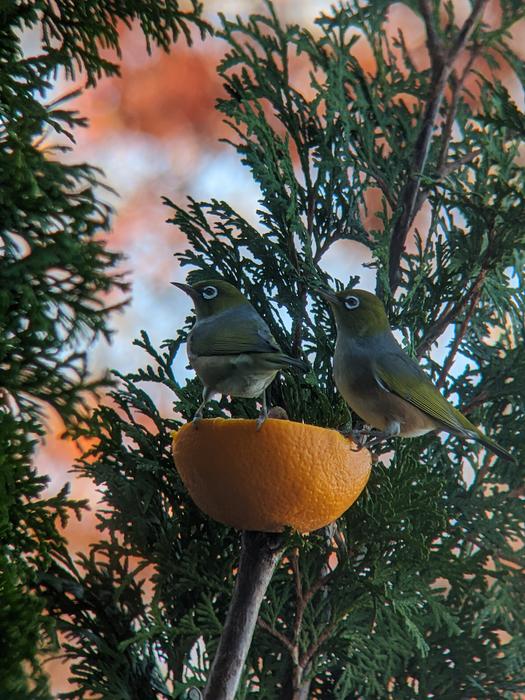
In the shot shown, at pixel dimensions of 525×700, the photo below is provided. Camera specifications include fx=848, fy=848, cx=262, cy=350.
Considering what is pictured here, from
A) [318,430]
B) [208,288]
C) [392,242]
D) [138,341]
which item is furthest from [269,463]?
[392,242]

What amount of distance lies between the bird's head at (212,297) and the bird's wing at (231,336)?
20 mm

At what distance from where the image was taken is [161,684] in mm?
989

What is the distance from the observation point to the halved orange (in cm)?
74

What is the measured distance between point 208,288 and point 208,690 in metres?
0.39

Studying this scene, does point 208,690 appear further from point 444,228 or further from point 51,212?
point 444,228

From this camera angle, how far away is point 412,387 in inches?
34.2

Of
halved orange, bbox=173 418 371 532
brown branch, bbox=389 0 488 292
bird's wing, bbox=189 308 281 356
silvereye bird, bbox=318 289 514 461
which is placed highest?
brown branch, bbox=389 0 488 292

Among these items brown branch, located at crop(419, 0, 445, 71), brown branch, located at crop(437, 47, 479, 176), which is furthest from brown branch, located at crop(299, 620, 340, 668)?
brown branch, located at crop(419, 0, 445, 71)

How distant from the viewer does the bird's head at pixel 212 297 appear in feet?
2.79

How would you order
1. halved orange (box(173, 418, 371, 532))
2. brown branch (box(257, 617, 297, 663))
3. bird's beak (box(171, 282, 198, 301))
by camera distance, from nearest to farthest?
halved orange (box(173, 418, 371, 532)) < bird's beak (box(171, 282, 198, 301)) < brown branch (box(257, 617, 297, 663))

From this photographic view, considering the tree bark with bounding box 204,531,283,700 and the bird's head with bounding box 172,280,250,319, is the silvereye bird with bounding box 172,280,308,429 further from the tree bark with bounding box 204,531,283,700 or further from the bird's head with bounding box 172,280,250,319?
the tree bark with bounding box 204,531,283,700

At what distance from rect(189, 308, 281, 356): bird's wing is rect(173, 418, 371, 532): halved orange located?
0.06 metres

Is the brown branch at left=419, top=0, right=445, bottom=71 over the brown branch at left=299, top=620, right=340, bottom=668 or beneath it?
over

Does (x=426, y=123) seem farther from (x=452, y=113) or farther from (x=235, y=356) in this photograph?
(x=235, y=356)
